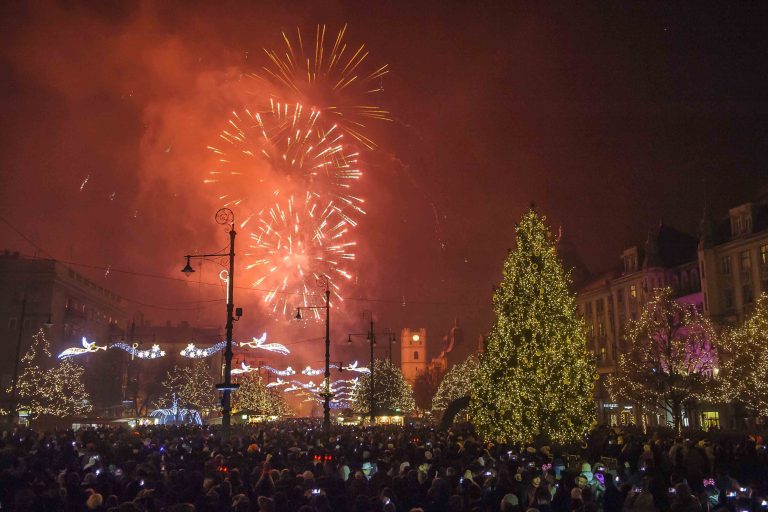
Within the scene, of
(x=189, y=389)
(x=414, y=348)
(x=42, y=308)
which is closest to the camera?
(x=42, y=308)

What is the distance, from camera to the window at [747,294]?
170 ft

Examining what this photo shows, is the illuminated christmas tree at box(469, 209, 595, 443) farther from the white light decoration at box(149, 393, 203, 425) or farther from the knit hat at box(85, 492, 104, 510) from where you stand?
the white light decoration at box(149, 393, 203, 425)

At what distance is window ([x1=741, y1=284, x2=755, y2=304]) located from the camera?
170 ft

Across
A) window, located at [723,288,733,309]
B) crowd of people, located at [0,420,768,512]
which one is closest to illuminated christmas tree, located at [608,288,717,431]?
window, located at [723,288,733,309]

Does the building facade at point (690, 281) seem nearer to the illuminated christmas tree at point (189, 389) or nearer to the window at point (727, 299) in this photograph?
the window at point (727, 299)

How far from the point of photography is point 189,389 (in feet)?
269

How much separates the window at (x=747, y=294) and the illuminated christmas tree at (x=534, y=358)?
2844 cm

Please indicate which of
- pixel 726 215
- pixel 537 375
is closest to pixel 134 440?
pixel 537 375

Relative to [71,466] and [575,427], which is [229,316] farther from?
[575,427]

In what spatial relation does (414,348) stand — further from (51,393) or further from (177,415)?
(51,393)

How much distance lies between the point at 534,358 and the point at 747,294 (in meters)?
31.2

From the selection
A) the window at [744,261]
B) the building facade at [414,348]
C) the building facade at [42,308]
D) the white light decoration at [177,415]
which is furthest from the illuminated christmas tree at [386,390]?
the building facade at [414,348]

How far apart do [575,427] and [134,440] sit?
1670cm

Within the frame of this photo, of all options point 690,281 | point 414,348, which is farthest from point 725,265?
point 414,348
